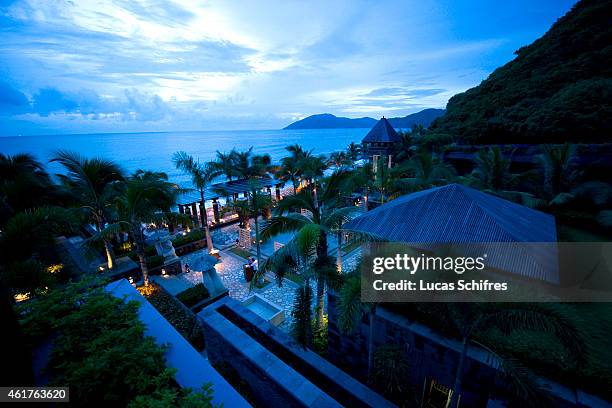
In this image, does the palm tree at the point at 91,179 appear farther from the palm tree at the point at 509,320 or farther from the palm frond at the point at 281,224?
the palm tree at the point at 509,320

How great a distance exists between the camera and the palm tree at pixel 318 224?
18.2 feet

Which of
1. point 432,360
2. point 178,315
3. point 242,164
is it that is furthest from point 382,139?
point 178,315

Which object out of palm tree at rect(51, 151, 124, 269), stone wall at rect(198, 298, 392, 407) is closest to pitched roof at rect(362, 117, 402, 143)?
palm tree at rect(51, 151, 124, 269)

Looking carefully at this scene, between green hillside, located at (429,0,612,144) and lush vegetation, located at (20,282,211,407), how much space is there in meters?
28.4

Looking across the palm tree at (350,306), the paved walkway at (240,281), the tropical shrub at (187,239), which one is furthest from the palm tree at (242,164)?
the palm tree at (350,306)

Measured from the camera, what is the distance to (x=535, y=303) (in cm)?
371

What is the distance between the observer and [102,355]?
3.38 metres

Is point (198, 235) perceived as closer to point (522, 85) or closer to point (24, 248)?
point (24, 248)

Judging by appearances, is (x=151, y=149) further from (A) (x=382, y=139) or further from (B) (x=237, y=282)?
(B) (x=237, y=282)

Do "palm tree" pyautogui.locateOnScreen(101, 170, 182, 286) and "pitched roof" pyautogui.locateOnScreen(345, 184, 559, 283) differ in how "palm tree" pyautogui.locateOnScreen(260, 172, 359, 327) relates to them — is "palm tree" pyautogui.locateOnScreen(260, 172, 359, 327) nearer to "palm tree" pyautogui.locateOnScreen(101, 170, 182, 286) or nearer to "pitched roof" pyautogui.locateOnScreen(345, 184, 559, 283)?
"pitched roof" pyautogui.locateOnScreen(345, 184, 559, 283)

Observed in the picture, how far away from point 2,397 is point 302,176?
65.9 feet

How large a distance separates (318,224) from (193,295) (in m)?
6.66

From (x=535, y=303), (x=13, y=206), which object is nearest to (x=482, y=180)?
(x=535, y=303)

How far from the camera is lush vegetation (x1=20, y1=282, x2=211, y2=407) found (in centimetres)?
311
